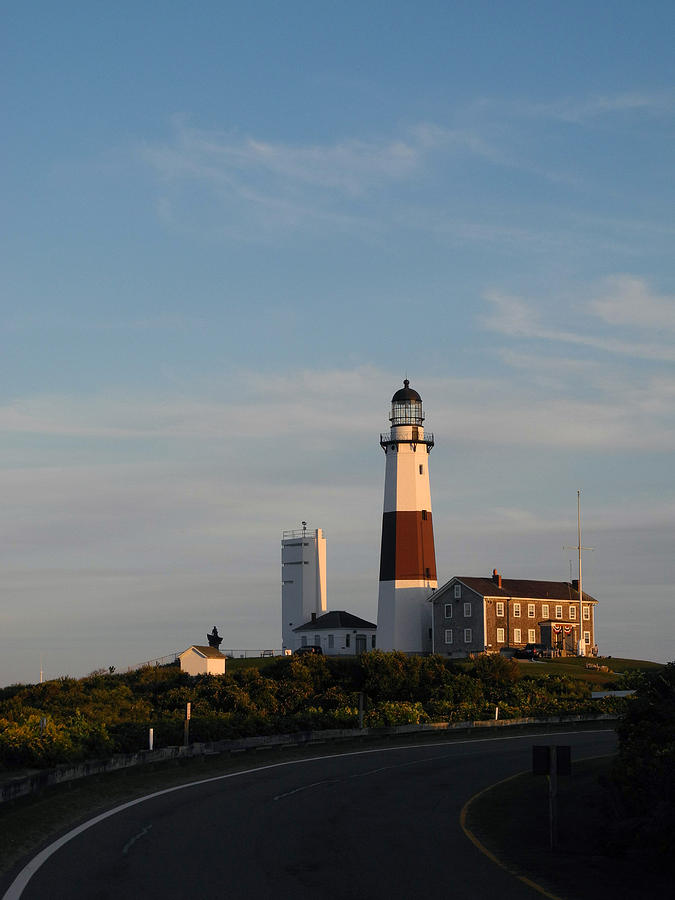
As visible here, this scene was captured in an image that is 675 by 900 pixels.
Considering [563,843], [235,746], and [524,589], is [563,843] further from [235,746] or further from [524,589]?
[524,589]

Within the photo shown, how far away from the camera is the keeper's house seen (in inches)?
3875

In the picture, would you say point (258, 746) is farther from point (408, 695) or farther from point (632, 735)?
point (408, 695)

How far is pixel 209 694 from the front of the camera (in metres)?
66.4

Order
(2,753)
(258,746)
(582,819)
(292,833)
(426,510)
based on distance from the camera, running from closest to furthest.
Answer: (292,833)
(582,819)
(2,753)
(258,746)
(426,510)

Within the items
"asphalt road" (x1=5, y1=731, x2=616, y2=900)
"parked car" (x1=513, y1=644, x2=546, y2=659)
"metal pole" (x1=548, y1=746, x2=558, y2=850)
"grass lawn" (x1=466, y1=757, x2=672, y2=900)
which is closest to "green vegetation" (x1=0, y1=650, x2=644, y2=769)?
"parked car" (x1=513, y1=644, x2=546, y2=659)

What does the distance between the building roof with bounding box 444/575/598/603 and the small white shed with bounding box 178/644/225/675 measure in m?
21.8

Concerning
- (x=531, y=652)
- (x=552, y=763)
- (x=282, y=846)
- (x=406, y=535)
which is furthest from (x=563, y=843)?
(x=531, y=652)

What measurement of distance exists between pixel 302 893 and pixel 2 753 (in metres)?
16.7

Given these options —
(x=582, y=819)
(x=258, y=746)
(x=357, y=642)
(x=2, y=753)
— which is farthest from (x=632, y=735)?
(x=357, y=642)

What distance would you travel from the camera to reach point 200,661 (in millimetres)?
85625

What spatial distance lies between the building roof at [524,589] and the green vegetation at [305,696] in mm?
12079

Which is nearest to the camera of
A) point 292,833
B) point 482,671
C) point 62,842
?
point 62,842

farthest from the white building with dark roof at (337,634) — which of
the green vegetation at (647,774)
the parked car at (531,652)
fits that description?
the green vegetation at (647,774)

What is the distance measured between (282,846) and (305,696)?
4958 centimetres
